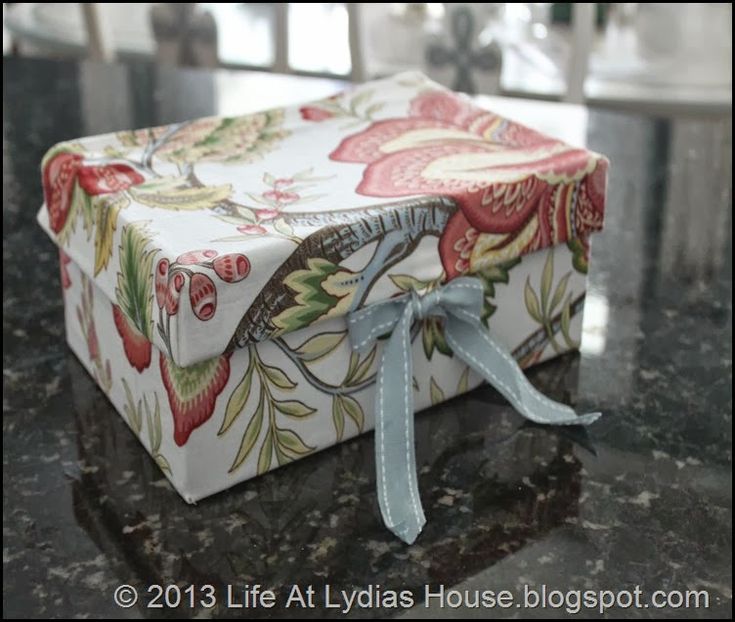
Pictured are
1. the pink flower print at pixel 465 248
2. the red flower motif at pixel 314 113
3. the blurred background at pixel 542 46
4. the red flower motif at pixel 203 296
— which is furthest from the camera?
the blurred background at pixel 542 46

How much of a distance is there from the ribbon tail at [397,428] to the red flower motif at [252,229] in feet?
0.34

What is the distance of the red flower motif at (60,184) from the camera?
0.73 m

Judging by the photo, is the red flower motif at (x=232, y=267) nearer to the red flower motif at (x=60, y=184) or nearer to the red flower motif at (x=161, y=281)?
the red flower motif at (x=161, y=281)

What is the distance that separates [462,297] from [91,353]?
0.82 feet

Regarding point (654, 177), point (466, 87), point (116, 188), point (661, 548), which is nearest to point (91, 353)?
point (116, 188)

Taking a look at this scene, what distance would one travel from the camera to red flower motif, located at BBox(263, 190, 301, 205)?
0.70 meters

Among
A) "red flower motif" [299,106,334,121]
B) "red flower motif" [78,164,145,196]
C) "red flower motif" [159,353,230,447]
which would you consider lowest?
"red flower motif" [159,353,230,447]

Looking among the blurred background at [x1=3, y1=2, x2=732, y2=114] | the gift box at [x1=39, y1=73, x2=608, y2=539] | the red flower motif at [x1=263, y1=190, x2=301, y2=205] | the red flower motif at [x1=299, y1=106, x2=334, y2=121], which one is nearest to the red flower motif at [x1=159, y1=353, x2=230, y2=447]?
the gift box at [x1=39, y1=73, x2=608, y2=539]

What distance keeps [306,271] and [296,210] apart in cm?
5

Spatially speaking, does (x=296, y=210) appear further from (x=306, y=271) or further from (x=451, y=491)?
(x=451, y=491)

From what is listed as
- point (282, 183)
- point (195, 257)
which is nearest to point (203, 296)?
point (195, 257)

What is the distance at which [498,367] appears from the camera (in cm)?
76

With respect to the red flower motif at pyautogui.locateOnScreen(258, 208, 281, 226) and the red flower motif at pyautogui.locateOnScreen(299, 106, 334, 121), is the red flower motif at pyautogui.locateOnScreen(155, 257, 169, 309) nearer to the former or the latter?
the red flower motif at pyautogui.locateOnScreen(258, 208, 281, 226)

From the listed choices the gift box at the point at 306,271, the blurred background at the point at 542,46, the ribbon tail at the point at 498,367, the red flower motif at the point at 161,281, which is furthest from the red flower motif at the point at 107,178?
the blurred background at the point at 542,46
